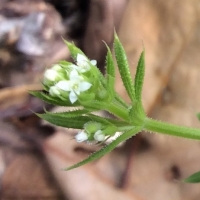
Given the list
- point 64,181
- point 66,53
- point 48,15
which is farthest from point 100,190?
point 48,15

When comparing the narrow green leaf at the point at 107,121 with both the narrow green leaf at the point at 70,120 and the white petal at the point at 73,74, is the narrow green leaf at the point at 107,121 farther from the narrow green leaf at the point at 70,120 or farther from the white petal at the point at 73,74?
the white petal at the point at 73,74

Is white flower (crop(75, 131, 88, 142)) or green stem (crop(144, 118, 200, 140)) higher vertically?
white flower (crop(75, 131, 88, 142))

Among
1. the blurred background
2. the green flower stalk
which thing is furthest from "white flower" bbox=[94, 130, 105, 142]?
the blurred background

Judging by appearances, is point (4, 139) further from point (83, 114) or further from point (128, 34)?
point (83, 114)

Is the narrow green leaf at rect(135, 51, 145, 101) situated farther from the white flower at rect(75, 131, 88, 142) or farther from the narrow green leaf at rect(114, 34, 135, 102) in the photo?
the white flower at rect(75, 131, 88, 142)

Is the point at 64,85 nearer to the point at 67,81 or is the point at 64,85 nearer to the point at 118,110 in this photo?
the point at 67,81

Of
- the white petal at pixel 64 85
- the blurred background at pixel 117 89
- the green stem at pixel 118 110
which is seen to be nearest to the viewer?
the white petal at pixel 64 85

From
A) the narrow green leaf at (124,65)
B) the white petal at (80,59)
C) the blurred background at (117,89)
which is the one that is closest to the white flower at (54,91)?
the white petal at (80,59)

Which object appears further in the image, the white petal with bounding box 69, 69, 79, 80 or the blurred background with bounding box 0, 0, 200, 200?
the blurred background with bounding box 0, 0, 200, 200
